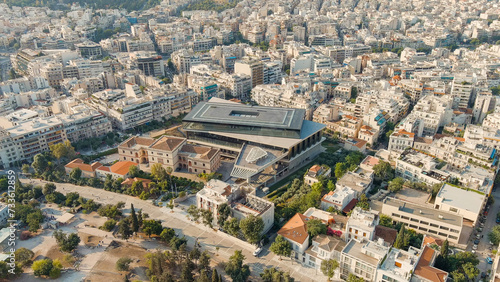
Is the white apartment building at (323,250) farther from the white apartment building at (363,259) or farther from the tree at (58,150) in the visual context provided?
the tree at (58,150)

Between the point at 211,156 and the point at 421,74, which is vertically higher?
the point at 421,74

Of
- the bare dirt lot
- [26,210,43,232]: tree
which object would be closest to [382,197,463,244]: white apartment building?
the bare dirt lot

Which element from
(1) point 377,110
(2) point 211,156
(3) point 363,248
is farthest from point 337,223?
(1) point 377,110

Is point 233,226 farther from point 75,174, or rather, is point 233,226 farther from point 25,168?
point 25,168

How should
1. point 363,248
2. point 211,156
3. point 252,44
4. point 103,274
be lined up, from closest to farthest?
1. point 363,248
2. point 103,274
3. point 211,156
4. point 252,44

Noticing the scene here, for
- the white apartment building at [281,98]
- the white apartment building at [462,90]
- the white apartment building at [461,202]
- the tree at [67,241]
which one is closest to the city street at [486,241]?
the white apartment building at [461,202]

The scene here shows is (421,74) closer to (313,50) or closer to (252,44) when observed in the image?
(313,50)
